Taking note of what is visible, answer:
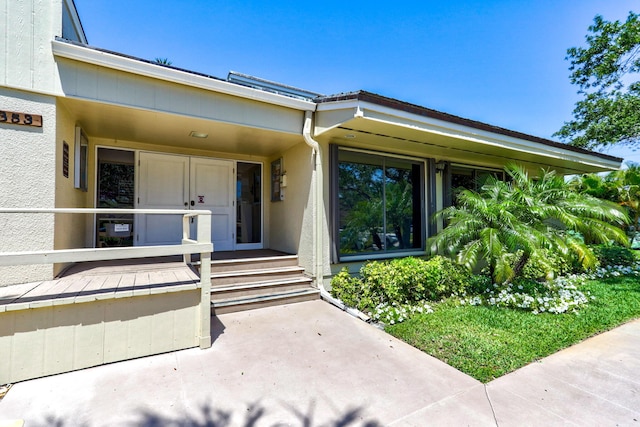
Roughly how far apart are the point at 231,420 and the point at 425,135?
523 cm

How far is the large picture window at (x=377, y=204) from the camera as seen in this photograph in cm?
608

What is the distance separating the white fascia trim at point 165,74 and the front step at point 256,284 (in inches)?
110

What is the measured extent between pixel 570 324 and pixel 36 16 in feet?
26.2

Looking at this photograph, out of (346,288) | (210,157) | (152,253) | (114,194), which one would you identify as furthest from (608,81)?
(114,194)

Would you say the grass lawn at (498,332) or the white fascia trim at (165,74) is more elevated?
the white fascia trim at (165,74)

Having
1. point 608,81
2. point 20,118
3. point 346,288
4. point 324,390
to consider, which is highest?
point 608,81

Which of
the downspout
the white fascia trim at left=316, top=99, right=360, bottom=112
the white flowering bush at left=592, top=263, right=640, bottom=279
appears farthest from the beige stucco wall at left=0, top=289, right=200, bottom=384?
the white flowering bush at left=592, top=263, right=640, bottom=279

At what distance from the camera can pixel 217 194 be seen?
6836 mm

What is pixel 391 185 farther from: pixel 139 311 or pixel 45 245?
pixel 45 245

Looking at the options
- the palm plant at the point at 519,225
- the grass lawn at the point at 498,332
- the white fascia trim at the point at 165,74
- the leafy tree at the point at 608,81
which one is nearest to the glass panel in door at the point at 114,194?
the white fascia trim at the point at 165,74

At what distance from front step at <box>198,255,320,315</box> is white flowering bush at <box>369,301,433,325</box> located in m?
1.20

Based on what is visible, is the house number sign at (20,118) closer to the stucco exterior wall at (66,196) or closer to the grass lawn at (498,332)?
the stucco exterior wall at (66,196)

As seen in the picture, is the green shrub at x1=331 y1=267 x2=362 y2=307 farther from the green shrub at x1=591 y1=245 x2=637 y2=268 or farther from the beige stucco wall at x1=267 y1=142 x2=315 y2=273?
the green shrub at x1=591 y1=245 x2=637 y2=268

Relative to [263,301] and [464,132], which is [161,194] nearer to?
[263,301]
